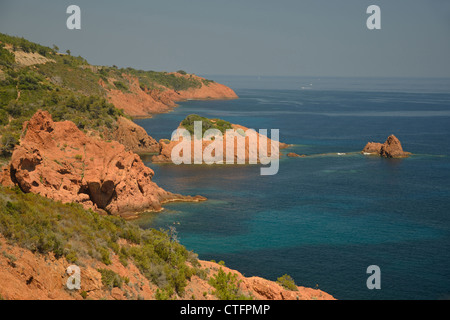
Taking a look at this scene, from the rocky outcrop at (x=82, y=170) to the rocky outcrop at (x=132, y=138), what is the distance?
30567mm

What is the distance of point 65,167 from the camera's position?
5356cm

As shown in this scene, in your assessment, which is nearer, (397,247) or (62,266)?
(62,266)

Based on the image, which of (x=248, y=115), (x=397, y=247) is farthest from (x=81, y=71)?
(x=397, y=247)

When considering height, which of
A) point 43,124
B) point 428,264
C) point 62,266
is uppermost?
point 43,124

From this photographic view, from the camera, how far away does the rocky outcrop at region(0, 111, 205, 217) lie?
163 feet

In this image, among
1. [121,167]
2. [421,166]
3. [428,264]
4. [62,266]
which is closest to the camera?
[62,266]

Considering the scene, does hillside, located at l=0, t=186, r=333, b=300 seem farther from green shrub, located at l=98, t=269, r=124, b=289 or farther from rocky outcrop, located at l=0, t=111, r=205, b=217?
rocky outcrop, located at l=0, t=111, r=205, b=217

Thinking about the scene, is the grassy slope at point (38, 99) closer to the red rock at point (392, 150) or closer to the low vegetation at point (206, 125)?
the low vegetation at point (206, 125)

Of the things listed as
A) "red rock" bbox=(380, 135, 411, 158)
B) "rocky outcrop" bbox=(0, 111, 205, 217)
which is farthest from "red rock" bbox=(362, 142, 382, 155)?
"rocky outcrop" bbox=(0, 111, 205, 217)

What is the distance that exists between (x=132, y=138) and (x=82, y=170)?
43.6 meters

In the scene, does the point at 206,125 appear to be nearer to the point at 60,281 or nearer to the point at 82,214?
the point at 82,214

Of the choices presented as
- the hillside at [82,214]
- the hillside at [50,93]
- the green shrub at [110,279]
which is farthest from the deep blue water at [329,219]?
the green shrub at [110,279]
